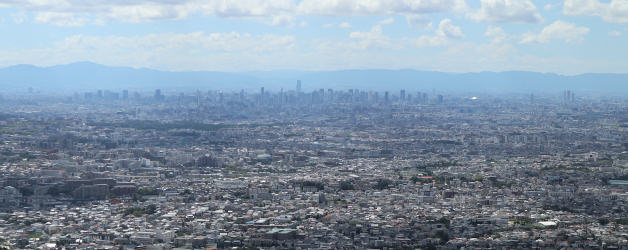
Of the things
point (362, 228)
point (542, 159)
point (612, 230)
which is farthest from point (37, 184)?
point (542, 159)

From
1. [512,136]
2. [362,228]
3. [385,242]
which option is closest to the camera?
[385,242]

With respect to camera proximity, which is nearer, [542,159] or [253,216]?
[253,216]

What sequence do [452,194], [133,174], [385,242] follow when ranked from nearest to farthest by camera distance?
[385,242] → [452,194] → [133,174]

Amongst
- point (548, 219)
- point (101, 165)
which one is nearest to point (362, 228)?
point (548, 219)

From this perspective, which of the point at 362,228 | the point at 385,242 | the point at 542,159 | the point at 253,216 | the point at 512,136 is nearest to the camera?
the point at 385,242

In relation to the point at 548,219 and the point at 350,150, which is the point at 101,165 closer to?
the point at 350,150

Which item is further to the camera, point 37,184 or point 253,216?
point 37,184

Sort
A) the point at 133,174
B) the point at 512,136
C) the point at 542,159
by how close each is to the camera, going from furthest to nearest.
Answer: the point at 512,136 → the point at 542,159 → the point at 133,174

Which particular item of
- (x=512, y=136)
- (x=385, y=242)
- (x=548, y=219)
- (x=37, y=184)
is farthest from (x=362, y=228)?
(x=512, y=136)

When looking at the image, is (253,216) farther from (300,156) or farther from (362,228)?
(300,156)
